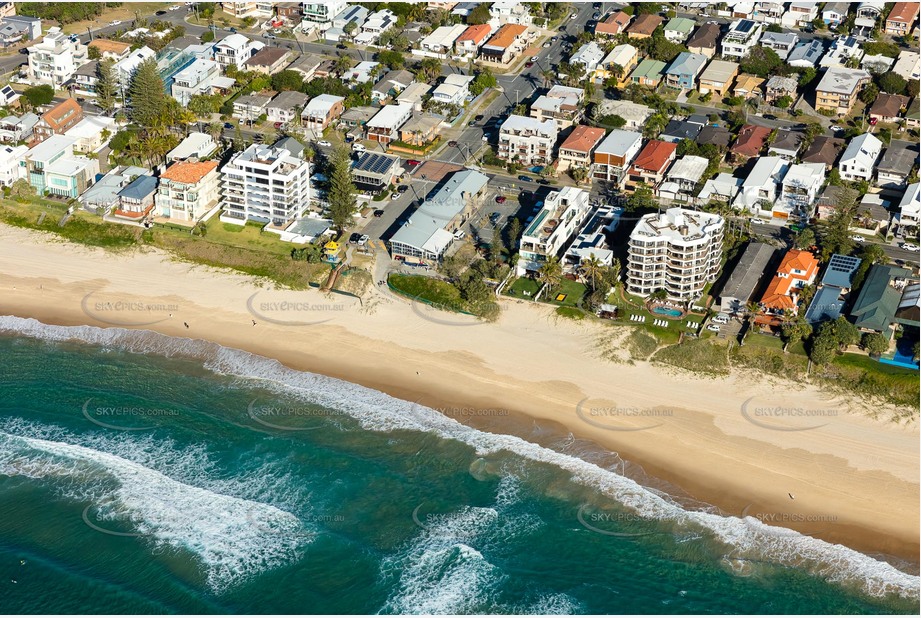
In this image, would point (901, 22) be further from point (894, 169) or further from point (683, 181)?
point (683, 181)

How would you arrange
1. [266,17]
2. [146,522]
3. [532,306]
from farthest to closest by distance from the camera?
[266,17] → [532,306] → [146,522]

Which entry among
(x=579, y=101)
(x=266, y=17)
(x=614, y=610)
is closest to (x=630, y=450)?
(x=614, y=610)

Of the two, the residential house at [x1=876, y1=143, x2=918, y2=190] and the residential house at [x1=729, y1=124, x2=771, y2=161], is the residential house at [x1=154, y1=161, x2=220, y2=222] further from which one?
the residential house at [x1=876, y1=143, x2=918, y2=190]

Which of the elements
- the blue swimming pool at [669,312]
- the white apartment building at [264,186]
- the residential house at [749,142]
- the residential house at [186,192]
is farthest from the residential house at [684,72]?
the residential house at [186,192]

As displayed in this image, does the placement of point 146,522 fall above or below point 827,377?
below

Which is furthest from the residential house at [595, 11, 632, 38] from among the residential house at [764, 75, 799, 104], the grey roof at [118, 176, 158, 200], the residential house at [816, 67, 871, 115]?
the grey roof at [118, 176, 158, 200]

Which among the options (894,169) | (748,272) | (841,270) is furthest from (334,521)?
(894,169)

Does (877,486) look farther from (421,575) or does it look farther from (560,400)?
(421,575)
